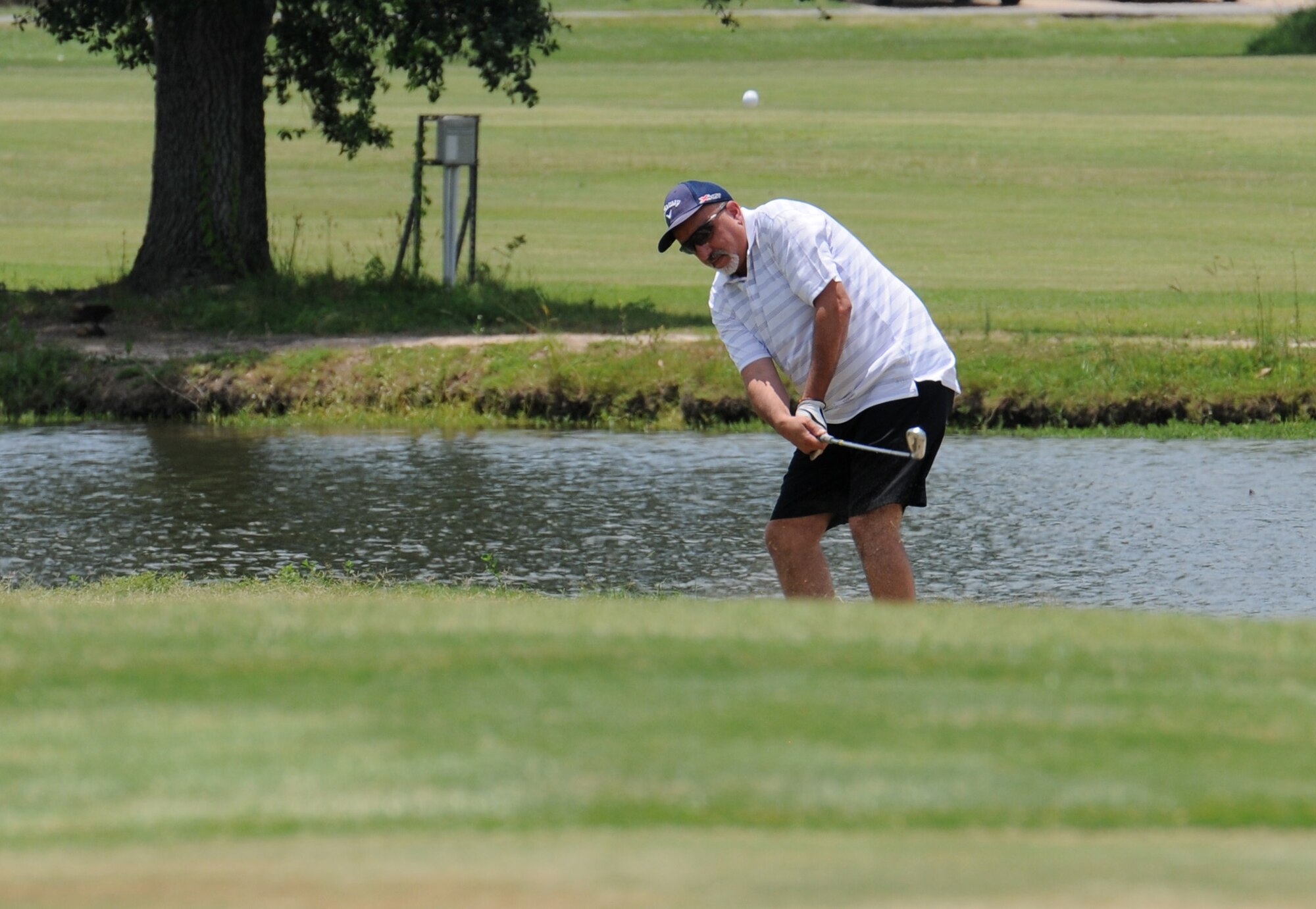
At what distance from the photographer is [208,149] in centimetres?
1728

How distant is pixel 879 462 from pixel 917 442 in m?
0.16

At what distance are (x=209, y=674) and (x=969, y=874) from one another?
2.28 m

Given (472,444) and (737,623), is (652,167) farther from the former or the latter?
(737,623)

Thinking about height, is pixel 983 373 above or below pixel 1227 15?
below

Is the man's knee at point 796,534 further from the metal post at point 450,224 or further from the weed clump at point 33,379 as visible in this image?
the metal post at point 450,224

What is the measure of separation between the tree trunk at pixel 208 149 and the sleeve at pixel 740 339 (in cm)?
1098

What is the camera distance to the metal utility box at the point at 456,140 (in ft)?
56.5

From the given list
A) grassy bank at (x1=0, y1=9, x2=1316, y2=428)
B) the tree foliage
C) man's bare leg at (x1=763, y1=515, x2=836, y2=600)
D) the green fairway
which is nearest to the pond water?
grassy bank at (x1=0, y1=9, x2=1316, y2=428)

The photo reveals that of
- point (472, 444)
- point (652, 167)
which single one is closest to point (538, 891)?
point (472, 444)

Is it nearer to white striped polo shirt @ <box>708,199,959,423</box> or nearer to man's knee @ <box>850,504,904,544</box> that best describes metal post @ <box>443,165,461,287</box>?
white striped polo shirt @ <box>708,199,959,423</box>

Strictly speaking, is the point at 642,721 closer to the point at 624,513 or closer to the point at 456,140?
the point at 624,513

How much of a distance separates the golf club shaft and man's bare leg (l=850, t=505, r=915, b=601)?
0.59 feet

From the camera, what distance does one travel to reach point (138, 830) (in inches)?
158

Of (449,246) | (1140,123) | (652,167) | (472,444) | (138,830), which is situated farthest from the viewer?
(1140,123)
